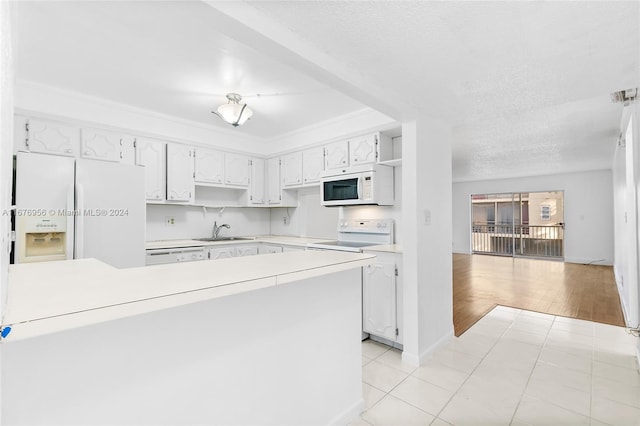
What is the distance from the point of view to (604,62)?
6.12 ft

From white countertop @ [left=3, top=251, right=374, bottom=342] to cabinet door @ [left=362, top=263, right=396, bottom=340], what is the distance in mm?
1341

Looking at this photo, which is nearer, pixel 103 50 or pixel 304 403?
pixel 304 403

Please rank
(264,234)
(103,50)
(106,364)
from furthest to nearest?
(264,234)
(103,50)
(106,364)

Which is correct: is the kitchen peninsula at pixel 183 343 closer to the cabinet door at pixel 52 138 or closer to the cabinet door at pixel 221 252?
the cabinet door at pixel 52 138

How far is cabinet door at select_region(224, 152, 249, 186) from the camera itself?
4227 mm

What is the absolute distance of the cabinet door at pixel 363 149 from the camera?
10.9 ft

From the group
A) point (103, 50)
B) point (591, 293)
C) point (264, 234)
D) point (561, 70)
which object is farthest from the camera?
point (264, 234)

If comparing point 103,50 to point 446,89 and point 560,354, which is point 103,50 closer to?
point 446,89

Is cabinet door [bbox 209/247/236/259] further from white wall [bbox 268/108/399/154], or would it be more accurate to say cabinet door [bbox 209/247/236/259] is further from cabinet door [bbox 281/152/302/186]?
white wall [bbox 268/108/399/154]

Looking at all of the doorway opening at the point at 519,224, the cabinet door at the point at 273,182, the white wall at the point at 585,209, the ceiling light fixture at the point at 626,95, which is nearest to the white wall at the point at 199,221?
the cabinet door at the point at 273,182

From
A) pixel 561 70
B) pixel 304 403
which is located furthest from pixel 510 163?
pixel 304 403

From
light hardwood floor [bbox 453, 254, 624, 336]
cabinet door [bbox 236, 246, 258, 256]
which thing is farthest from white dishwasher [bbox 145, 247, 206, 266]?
light hardwood floor [bbox 453, 254, 624, 336]

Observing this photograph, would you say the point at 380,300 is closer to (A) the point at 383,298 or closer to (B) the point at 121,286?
(A) the point at 383,298

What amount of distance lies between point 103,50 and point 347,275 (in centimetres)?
229
